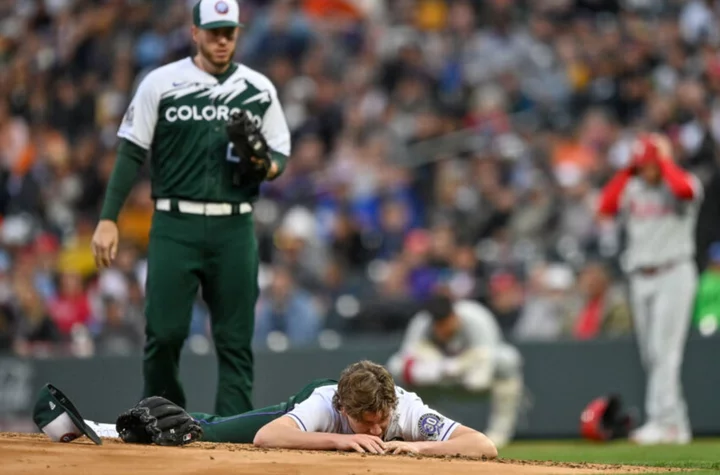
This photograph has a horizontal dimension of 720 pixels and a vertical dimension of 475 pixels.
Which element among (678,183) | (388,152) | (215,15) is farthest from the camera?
(388,152)

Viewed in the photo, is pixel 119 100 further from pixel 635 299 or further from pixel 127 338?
pixel 635 299

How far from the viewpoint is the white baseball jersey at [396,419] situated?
8.33m

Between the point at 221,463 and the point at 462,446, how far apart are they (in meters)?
1.45

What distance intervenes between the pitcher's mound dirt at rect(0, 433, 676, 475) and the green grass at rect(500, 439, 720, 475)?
135cm

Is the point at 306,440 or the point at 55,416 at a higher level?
the point at 55,416

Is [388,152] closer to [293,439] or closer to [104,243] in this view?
[104,243]

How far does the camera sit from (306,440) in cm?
814

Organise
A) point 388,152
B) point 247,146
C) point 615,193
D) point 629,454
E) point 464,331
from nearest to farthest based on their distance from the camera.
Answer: point 247,146
point 629,454
point 615,193
point 464,331
point 388,152

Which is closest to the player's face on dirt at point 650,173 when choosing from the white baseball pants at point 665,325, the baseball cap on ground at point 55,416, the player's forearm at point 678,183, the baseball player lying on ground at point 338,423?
the player's forearm at point 678,183

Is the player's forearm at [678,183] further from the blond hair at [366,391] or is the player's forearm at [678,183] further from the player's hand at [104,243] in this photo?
the blond hair at [366,391]

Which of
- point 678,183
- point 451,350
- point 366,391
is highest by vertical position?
point 678,183

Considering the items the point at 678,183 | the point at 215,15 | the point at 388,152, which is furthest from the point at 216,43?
the point at 388,152

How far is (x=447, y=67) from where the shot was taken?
20828 millimetres

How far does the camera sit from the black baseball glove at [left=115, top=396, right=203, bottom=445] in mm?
8219
